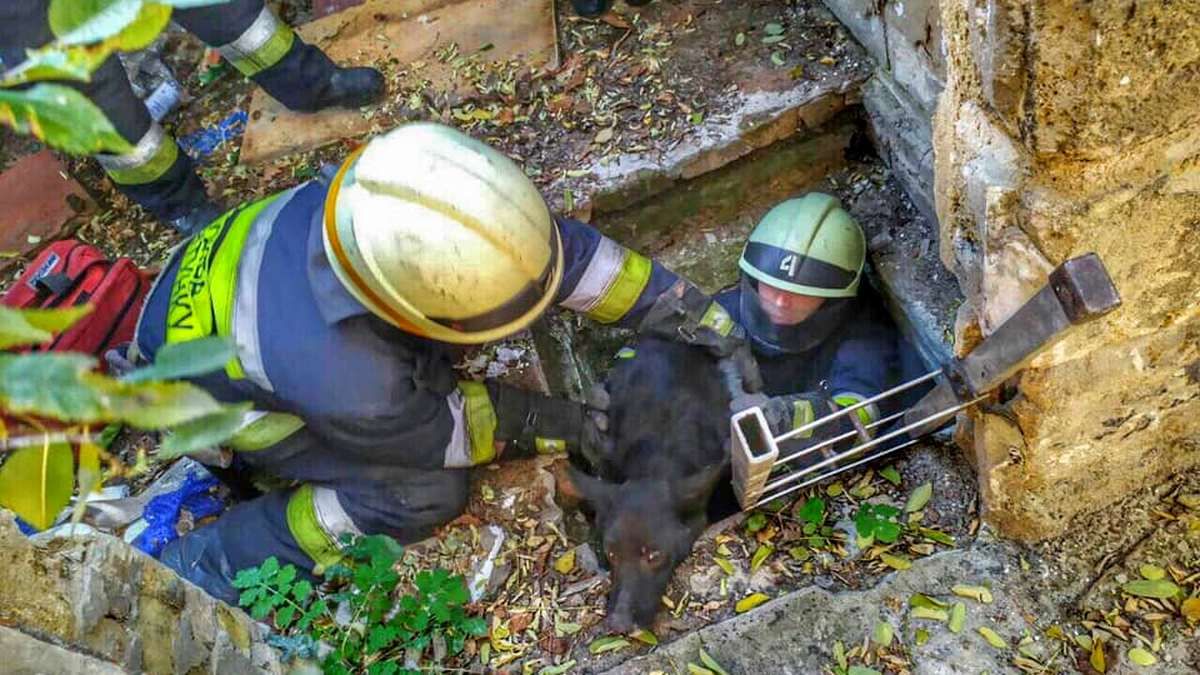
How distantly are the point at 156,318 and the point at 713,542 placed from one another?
216 cm

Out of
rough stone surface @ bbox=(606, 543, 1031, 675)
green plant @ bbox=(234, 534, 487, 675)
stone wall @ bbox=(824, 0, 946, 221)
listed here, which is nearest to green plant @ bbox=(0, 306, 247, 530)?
green plant @ bbox=(234, 534, 487, 675)

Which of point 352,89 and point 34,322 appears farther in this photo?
point 352,89

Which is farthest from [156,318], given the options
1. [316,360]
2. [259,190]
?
[259,190]

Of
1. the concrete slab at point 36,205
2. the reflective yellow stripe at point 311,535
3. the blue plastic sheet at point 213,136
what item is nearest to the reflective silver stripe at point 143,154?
the blue plastic sheet at point 213,136

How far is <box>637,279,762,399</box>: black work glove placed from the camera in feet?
12.9

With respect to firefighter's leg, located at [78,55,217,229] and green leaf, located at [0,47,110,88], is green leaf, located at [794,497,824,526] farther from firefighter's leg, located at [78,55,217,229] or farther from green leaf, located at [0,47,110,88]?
firefighter's leg, located at [78,55,217,229]

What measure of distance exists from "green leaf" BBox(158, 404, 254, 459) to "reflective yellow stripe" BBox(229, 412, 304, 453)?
2743mm

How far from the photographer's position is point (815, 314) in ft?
14.7

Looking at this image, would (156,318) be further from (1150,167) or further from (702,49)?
(1150,167)

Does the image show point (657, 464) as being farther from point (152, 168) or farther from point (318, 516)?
point (152, 168)

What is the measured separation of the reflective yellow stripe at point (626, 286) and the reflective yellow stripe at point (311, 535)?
1.28 meters

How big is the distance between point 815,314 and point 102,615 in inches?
124

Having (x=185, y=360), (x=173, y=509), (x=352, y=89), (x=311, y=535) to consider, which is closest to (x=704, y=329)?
(x=311, y=535)

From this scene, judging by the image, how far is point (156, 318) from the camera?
12.2 feet
